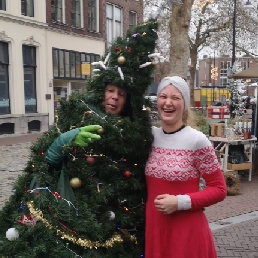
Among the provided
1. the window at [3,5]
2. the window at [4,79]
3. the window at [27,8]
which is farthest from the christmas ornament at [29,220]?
the window at [27,8]

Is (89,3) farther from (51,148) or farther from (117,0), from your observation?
(51,148)

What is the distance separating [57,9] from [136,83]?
55.1 ft

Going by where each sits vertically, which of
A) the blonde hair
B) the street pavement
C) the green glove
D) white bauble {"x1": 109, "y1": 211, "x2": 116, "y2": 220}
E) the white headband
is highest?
the white headband

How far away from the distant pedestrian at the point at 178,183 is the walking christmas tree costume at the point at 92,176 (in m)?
0.12

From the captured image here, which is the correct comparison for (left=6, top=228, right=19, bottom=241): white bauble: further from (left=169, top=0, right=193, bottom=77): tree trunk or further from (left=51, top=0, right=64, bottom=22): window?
(left=51, top=0, right=64, bottom=22): window

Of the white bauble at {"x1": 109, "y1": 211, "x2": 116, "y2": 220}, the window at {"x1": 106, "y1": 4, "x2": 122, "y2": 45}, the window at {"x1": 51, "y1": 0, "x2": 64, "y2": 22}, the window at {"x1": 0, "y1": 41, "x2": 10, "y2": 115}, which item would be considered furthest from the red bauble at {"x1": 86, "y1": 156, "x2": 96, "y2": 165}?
the window at {"x1": 106, "y1": 4, "x2": 122, "y2": 45}

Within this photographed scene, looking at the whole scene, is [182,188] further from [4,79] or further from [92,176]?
[4,79]

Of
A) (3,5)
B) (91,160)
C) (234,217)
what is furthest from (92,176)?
(3,5)

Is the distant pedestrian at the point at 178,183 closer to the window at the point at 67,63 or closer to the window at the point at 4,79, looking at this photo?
the window at the point at 4,79

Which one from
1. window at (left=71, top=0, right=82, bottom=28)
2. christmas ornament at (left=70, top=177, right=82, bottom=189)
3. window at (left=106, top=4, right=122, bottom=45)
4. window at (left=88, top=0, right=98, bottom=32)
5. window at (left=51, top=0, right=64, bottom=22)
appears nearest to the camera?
christmas ornament at (left=70, top=177, right=82, bottom=189)

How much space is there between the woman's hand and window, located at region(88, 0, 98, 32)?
1897 cm

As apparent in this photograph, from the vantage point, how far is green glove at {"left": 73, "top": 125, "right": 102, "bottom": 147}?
73.6 inches

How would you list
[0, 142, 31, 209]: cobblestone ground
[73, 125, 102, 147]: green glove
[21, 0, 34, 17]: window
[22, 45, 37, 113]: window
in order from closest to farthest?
1. [73, 125, 102, 147]: green glove
2. [0, 142, 31, 209]: cobblestone ground
3. [21, 0, 34, 17]: window
4. [22, 45, 37, 113]: window

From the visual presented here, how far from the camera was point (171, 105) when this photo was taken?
2.05 metres
